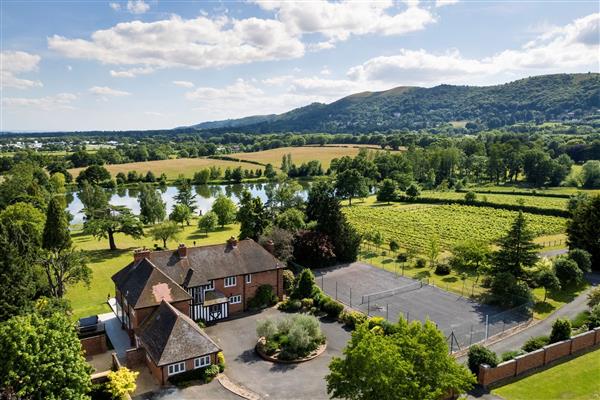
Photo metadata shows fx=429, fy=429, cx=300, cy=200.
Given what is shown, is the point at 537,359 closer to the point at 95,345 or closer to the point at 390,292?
the point at 390,292

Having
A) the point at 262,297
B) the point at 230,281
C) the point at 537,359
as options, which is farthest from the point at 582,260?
the point at 230,281

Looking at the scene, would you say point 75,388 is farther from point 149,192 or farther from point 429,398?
point 149,192

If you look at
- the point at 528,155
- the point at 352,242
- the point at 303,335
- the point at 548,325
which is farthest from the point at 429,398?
the point at 528,155

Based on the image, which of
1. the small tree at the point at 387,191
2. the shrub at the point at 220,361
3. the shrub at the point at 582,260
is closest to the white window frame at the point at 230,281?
the shrub at the point at 220,361

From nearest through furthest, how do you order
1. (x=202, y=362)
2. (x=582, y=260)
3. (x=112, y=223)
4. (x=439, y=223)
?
1. (x=202, y=362)
2. (x=582, y=260)
3. (x=112, y=223)
4. (x=439, y=223)

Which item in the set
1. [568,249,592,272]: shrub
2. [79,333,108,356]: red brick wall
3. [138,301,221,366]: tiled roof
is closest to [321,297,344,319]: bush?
[138,301,221,366]: tiled roof
